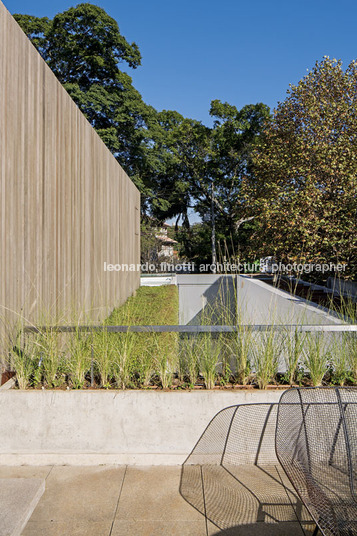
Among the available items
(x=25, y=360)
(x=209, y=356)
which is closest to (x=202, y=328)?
(x=209, y=356)

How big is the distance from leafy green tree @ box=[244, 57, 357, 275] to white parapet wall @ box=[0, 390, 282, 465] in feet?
20.4

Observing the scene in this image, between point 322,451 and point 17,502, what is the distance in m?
1.27

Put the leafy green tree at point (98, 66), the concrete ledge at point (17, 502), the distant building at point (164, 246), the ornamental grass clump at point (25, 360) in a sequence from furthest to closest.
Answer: the distant building at point (164, 246), the leafy green tree at point (98, 66), the ornamental grass clump at point (25, 360), the concrete ledge at point (17, 502)

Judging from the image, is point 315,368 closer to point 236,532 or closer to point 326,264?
point 236,532

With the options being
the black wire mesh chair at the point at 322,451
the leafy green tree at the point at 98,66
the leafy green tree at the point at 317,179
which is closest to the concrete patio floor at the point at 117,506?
the black wire mesh chair at the point at 322,451

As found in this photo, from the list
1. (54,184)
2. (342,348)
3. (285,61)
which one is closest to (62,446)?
(342,348)

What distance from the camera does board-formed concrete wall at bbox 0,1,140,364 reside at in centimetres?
252

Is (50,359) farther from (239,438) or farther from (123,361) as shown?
(239,438)

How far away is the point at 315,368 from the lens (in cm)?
234

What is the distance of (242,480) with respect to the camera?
203 cm

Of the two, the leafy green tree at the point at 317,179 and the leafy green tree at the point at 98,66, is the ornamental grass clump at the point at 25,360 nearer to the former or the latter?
the leafy green tree at the point at 317,179

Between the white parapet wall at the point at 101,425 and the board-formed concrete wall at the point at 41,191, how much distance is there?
644mm

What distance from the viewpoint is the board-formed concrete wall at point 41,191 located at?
2.52 m

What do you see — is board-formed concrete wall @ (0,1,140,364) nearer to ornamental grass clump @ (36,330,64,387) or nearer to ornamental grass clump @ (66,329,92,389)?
ornamental grass clump @ (36,330,64,387)
